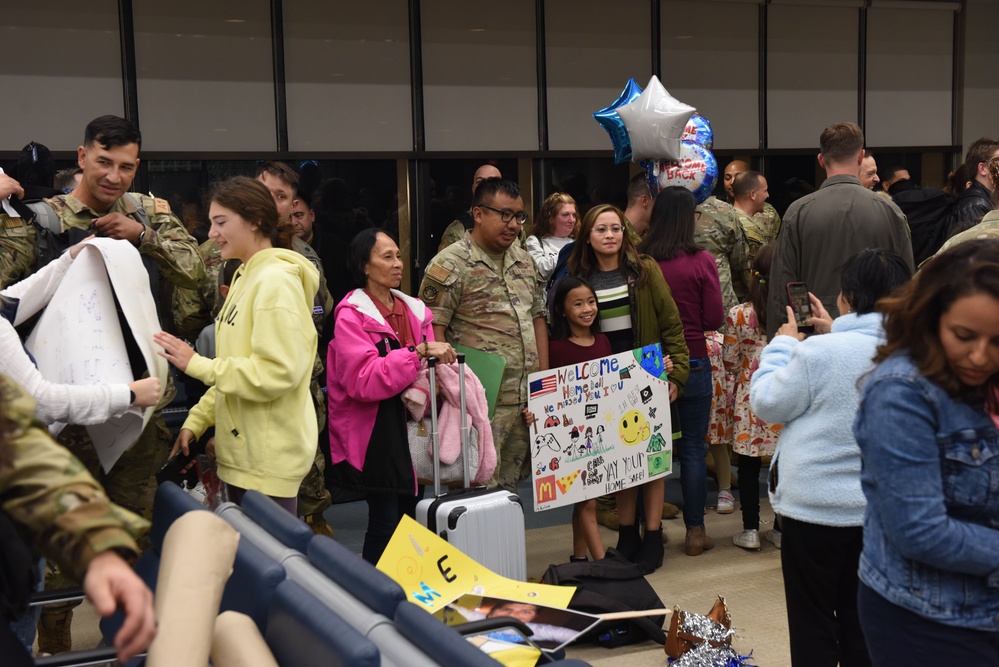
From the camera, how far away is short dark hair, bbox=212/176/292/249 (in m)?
3.65

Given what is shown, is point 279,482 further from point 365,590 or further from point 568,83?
point 568,83

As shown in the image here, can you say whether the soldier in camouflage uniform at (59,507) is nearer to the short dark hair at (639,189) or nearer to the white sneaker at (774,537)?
the white sneaker at (774,537)

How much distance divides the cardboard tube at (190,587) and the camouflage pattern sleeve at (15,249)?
194 cm

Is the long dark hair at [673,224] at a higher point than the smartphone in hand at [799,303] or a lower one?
higher

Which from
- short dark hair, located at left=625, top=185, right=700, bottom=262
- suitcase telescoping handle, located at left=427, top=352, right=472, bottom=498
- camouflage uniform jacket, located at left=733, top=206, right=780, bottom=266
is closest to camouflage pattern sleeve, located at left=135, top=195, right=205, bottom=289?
suitcase telescoping handle, located at left=427, top=352, right=472, bottom=498

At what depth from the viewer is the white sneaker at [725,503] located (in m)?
6.23

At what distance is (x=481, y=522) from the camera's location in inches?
164

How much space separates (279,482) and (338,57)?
4346mm

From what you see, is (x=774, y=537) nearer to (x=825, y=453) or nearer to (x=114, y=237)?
(x=825, y=453)

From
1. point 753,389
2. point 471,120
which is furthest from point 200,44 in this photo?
point 753,389

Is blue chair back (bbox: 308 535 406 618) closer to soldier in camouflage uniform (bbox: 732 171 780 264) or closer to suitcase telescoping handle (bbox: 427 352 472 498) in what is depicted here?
suitcase telescoping handle (bbox: 427 352 472 498)

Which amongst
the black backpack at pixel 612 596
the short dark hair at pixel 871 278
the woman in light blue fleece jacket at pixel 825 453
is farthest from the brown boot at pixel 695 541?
the short dark hair at pixel 871 278

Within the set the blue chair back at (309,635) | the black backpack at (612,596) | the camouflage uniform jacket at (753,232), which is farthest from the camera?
the camouflage uniform jacket at (753,232)

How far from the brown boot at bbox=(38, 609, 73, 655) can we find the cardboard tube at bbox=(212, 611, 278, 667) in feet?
7.06
